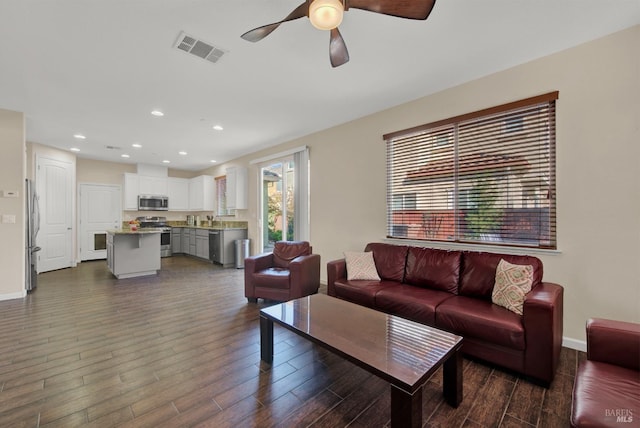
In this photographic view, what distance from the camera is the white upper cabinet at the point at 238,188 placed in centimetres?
653

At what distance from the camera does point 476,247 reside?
2.99 metres

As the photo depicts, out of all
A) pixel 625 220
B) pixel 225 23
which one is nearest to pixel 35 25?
pixel 225 23

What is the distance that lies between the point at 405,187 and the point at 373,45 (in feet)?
5.94

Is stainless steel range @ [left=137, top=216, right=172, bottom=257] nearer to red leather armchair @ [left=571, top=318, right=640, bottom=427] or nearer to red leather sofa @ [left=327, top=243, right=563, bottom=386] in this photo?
red leather sofa @ [left=327, top=243, right=563, bottom=386]

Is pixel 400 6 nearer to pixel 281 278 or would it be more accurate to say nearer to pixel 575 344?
pixel 281 278

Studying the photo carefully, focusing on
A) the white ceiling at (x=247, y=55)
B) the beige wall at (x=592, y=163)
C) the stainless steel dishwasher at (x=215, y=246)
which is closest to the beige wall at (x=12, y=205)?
the white ceiling at (x=247, y=55)

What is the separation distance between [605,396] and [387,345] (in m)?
1.00

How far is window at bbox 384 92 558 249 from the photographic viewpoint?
Result: 2.60 m

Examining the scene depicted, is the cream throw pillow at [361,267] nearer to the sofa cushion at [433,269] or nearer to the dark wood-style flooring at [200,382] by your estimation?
the sofa cushion at [433,269]

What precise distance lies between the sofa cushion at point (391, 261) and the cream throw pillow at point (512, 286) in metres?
1.01

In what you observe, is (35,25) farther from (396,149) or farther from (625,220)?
(625,220)

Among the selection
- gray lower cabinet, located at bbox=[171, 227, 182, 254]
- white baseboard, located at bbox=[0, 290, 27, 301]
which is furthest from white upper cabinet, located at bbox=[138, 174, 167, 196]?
white baseboard, located at bbox=[0, 290, 27, 301]

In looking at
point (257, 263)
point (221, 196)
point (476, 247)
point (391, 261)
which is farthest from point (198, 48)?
point (221, 196)

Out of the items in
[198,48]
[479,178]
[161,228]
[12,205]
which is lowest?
[161,228]
